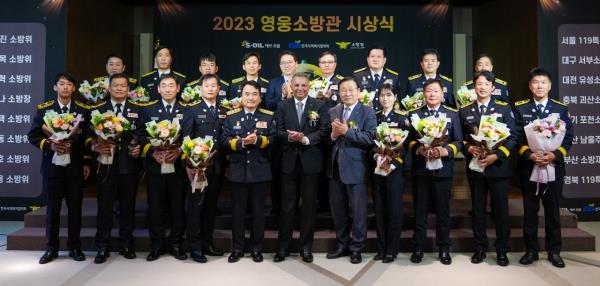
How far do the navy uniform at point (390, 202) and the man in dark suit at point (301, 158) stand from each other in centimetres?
53

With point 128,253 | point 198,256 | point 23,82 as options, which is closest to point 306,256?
point 198,256

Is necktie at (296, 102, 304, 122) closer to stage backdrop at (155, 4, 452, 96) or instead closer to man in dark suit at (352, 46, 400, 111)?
man in dark suit at (352, 46, 400, 111)

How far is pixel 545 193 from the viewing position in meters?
4.06

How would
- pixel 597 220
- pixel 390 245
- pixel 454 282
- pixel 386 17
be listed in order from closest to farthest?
pixel 454 282 → pixel 390 245 → pixel 597 220 → pixel 386 17

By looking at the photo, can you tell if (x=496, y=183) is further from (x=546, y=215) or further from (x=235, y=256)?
(x=235, y=256)

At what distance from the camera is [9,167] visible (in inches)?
238

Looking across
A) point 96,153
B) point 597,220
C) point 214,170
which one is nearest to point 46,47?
point 96,153

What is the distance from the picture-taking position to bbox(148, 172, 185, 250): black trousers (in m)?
4.17

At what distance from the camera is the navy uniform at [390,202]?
411cm

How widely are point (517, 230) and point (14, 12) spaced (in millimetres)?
6179

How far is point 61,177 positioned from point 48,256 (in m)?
0.68

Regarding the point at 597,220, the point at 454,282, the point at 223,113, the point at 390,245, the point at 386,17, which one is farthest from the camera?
the point at 386,17

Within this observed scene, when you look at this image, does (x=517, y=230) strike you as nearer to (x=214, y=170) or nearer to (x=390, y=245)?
(x=390, y=245)

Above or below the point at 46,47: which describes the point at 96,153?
below
